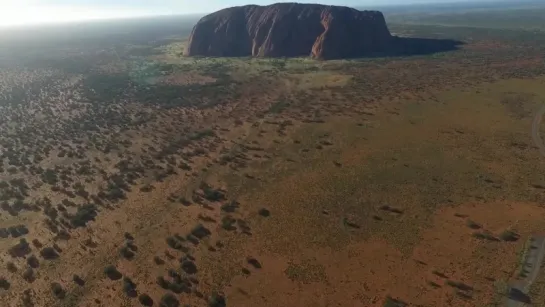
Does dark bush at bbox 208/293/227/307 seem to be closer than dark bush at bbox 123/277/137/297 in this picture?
Yes

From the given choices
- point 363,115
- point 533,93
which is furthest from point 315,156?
point 533,93

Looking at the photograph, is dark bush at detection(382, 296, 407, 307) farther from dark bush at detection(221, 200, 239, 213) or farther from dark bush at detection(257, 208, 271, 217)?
dark bush at detection(221, 200, 239, 213)

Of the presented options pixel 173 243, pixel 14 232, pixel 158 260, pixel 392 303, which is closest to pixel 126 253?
pixel 158 260

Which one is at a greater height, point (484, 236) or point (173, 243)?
point (173, 243)

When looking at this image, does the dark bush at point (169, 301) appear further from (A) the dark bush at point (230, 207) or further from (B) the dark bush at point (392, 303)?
(B) the dark bush at point (392, 303)

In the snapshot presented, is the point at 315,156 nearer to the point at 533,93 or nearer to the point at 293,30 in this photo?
the point at 533,93

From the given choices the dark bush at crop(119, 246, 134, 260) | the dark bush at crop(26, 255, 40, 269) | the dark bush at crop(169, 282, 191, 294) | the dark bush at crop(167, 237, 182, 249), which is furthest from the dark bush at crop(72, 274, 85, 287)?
the dark bush at crop(167, 237, 182, 249)

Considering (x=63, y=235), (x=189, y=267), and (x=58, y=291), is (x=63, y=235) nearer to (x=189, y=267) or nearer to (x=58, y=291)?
(x=58, y=291)

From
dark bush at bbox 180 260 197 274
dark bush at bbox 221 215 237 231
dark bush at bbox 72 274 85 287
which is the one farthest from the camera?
dark bush at bbox 221 215 237 231
